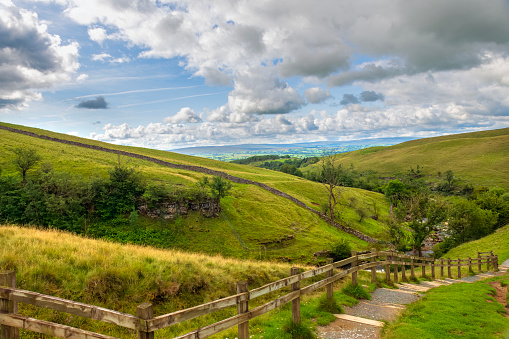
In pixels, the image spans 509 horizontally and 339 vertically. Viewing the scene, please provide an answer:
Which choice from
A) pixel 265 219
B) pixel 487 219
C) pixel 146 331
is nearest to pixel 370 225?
pixel 487 219

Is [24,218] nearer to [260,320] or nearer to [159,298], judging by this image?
[159,298]

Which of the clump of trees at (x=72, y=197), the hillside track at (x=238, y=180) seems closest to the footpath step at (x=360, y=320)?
the clump of trees at (x=72, y=197)

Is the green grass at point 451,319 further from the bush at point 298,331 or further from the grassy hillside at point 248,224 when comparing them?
the grassy hillside at point 248,224

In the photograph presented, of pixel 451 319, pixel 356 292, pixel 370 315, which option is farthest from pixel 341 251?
pixel 451 319

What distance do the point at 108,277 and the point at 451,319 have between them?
13.0 metres

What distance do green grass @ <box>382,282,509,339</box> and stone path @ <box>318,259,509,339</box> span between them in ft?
1.50

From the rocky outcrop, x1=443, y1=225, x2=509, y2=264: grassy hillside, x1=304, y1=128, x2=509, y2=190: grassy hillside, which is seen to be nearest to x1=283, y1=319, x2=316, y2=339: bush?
x1=443, y1=225, x2=509, y2=264: grassy hillside

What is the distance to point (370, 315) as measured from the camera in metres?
10.0

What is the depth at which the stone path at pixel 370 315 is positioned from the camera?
27.0 ft

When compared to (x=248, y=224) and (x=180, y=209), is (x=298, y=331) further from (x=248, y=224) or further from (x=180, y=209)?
(x=248, y=224)

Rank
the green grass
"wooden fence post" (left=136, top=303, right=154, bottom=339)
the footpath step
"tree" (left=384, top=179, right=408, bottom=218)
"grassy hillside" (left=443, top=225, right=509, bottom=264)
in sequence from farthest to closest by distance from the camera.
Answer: "tree" (left=384, top=179, right=408, bottom=218), "grassy hillside" (left=443, top=225, right=509, bottom=264), the footpath step, the green grass, "wooden fence post" (left=136, top=303, right=154, bottom=339)

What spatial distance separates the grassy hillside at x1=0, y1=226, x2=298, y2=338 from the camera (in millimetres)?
9406

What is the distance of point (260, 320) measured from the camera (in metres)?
9.50

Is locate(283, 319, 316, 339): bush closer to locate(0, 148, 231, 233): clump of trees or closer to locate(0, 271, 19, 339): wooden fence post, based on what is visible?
locate(0, 271, 19, 339): wooden fence post
